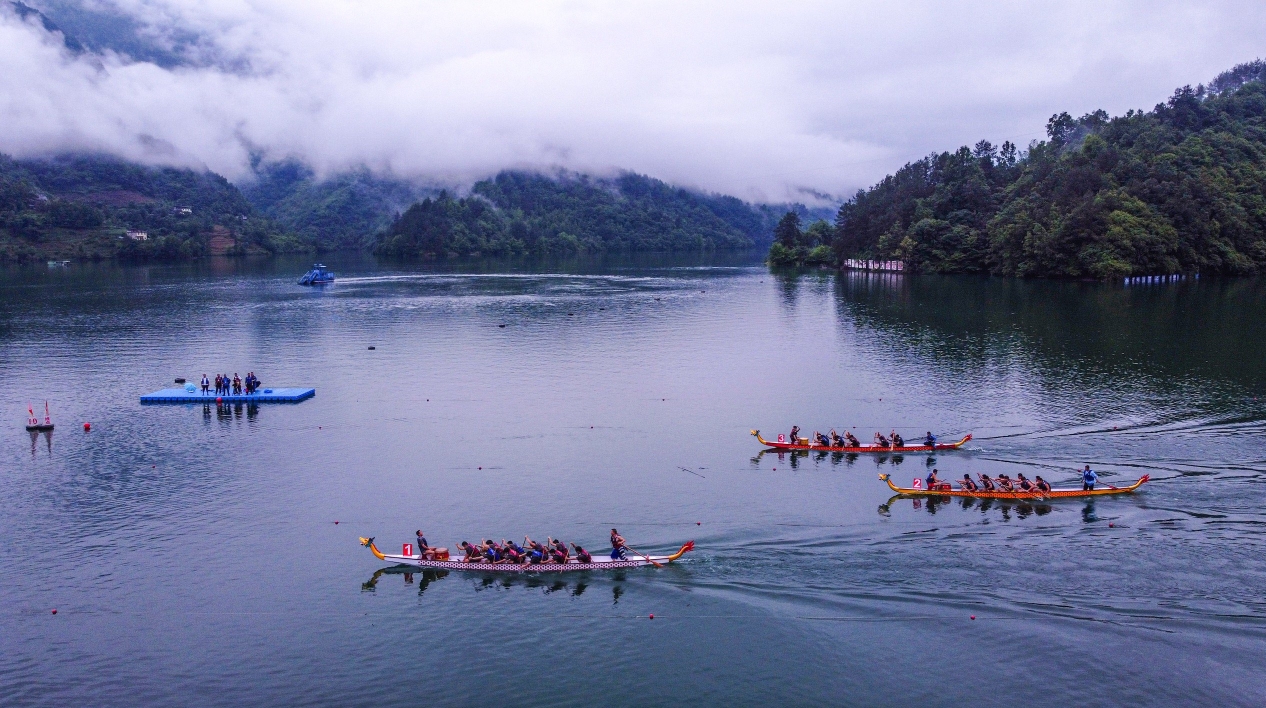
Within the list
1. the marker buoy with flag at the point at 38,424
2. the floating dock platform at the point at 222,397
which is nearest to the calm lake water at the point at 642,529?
the marker buoy with flag at the point at 38,424

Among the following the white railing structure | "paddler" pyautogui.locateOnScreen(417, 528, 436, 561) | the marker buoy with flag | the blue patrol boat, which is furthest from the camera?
the blue patrol boat

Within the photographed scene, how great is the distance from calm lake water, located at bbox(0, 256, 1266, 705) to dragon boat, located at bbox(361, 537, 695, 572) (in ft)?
1.96

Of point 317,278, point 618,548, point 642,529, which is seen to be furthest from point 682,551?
point 317,278

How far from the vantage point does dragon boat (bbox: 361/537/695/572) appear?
39656mm

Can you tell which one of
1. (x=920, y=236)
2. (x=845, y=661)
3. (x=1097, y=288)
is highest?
(x=920, y=236)

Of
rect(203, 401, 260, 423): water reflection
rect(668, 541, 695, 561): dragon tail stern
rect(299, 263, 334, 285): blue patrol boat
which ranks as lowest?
rect(668, 541, 695, 561): dragon tail stern

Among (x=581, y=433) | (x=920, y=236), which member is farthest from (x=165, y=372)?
(x=920, y=236)

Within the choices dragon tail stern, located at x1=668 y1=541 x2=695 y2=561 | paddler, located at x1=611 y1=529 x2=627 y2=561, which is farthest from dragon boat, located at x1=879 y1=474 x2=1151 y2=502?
paddler, located at x1=611 y1=529 x2=627 y2=561

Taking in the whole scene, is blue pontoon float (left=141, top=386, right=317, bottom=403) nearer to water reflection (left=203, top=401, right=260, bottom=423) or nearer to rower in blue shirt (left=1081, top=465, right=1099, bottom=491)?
water reflection (left=203, top=401, right=260, bottom=423)

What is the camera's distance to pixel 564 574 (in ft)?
131

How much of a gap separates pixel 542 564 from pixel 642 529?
22.0 feet

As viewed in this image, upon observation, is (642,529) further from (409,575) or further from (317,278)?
(317,278)

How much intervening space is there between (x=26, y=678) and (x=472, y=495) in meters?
22.8

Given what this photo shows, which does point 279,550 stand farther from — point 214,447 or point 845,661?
point 845,661
